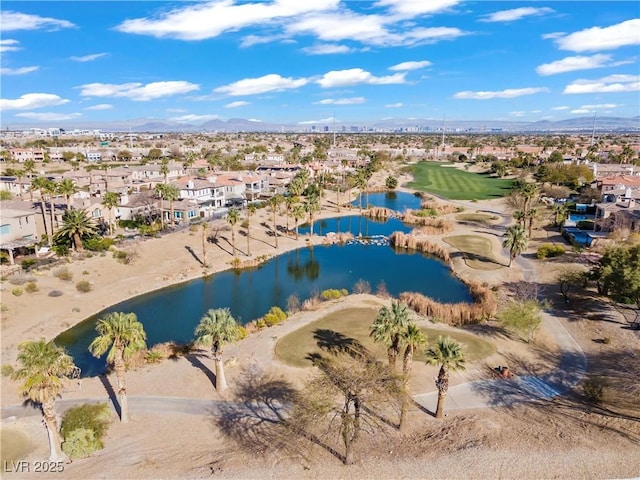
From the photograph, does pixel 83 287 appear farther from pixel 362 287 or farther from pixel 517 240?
pixel 517 240

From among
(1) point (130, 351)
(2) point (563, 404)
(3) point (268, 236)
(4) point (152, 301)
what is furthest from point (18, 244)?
(2) point (563, 404)

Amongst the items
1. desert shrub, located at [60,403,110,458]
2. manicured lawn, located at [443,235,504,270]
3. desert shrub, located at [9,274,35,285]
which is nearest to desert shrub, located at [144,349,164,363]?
desert shrub, located at [60,403,110,458]

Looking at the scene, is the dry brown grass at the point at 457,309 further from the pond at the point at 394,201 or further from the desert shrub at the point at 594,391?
the pond at the point at 394,201

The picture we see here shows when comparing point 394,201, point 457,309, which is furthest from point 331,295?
point 394,201

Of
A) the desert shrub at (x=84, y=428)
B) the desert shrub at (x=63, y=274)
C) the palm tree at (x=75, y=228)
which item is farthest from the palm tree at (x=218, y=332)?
the palm tree at (x=75, y=228)

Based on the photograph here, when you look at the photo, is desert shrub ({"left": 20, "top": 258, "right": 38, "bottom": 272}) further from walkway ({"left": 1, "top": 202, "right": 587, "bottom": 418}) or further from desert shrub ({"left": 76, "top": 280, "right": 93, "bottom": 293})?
walkway ({"left": 1, "top": 202, "right": 587, "bottom": 418})

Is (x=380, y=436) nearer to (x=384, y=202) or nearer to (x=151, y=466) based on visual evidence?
(x=151, y=466)
